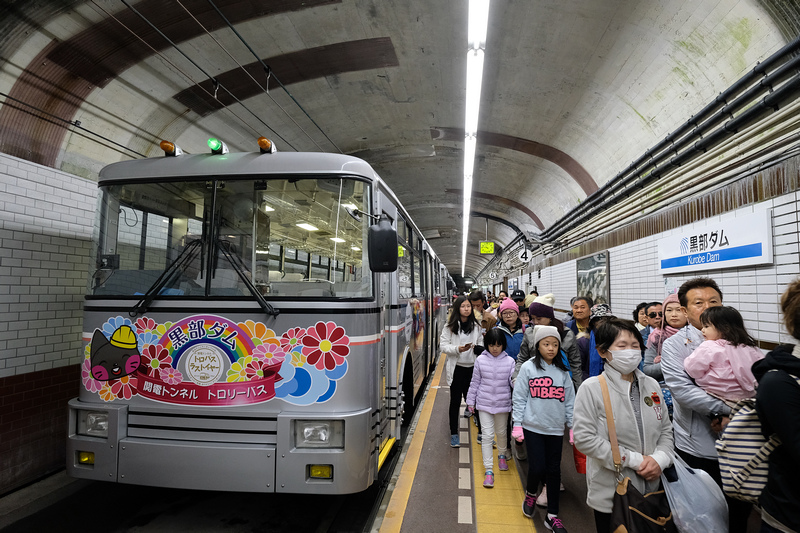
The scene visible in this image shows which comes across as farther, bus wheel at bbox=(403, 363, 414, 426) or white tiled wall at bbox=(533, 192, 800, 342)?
bus wheel at bbox=(403, 363, 414, 426)

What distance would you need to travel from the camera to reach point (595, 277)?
431 inches

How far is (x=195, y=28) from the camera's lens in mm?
5883

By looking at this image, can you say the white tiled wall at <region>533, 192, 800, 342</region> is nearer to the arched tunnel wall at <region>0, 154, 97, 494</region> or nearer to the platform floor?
the platform floor

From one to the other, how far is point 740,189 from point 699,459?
3999 mm

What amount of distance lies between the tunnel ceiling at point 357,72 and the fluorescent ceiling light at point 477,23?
0.72 feet

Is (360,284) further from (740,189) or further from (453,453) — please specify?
(740,189)

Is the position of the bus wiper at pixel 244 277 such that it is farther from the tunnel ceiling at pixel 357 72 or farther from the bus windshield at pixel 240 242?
the tunnel ceiling at pixel 357 72

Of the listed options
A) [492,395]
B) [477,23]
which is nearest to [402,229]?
[492,395]

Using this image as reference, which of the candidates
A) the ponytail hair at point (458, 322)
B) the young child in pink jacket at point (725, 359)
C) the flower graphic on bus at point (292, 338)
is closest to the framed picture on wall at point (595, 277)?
the ponytail hair at point (458, 322)

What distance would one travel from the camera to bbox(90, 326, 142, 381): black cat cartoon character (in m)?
3.38

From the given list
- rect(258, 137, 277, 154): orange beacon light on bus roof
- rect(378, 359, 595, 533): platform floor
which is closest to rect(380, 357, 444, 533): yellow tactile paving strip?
rect(378, 359, 595, 533): platform floor

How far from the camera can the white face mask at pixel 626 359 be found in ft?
8.61

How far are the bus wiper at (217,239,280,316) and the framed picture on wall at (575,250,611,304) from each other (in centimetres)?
823

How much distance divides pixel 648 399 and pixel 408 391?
3.75 m
